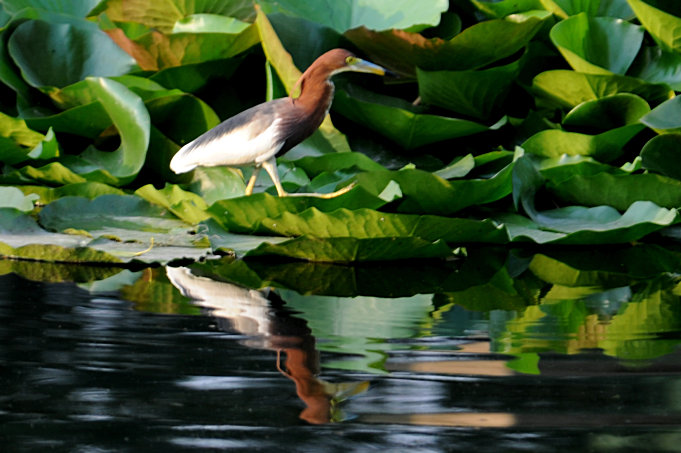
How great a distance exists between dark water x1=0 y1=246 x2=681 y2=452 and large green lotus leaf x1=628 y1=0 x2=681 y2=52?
2.82 feet

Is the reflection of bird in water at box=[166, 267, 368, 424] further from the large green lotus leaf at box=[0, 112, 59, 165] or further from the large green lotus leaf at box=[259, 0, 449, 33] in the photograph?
the large green lotus leaf at box=[259, 0, 449, 33]

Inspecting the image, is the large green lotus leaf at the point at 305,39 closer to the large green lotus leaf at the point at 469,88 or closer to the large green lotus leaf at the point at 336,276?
the large green lotus leaf at the point at 469,88

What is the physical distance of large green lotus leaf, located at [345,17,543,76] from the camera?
2184mm

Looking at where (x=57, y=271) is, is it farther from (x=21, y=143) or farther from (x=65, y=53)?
(x=65, y=53)

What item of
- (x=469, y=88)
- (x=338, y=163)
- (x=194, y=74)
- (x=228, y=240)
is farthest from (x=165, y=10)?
(x=228, y=240)

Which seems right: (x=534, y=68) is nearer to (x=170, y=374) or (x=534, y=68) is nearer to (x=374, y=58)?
(x=374, y=58)

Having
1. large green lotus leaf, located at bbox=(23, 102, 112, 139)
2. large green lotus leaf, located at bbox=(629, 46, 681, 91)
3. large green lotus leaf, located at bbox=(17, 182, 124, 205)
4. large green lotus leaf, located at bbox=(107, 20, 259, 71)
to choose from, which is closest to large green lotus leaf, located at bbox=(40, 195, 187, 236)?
large green lotus leaf, located at bbox=(17, 182, 124, 205)

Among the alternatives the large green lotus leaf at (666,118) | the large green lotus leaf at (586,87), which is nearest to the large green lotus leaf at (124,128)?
the large green lotus leaf at (586,87)

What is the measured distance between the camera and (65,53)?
2.50m

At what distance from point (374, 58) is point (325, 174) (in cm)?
43

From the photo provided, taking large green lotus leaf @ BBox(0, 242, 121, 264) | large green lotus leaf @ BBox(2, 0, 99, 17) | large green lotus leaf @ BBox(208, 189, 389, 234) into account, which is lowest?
large green lotus leaf @ BBox(0, 242, 121, 264)

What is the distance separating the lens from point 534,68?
2420mm

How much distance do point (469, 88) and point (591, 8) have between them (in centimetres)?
39

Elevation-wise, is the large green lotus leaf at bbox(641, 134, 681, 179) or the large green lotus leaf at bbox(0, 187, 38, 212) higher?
the large green lotus leaf at bbox(641, 134, 681, 179)
